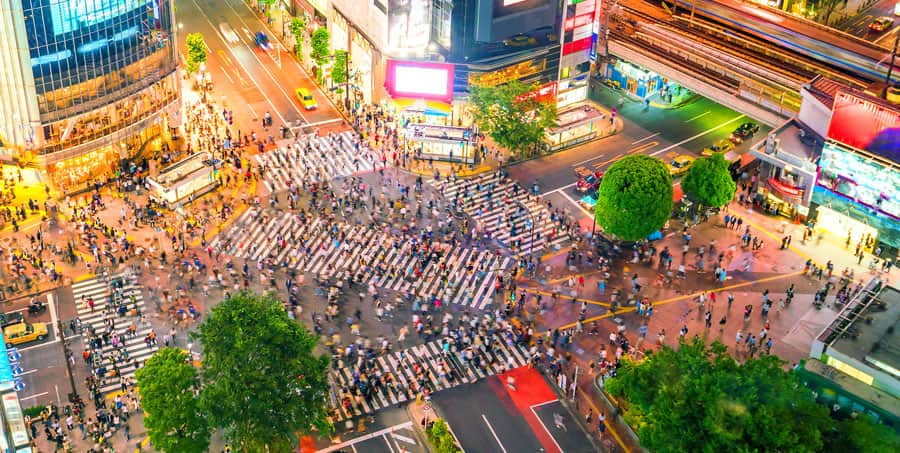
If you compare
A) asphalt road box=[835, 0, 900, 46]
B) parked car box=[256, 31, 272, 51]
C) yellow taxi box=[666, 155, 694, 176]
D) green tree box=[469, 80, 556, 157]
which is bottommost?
yellow taxi box=[666, 155, 694, 176]

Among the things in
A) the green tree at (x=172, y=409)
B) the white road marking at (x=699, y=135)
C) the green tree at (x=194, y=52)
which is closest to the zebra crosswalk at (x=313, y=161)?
the green tree at (x=194, y=52)

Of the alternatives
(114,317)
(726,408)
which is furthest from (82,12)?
(726,408)

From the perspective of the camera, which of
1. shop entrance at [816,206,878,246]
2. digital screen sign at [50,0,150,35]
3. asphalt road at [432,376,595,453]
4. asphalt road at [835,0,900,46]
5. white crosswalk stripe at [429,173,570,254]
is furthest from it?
asphalt road at [835,0,900,46]

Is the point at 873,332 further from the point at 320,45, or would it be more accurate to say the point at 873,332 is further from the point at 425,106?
the point at 320,45

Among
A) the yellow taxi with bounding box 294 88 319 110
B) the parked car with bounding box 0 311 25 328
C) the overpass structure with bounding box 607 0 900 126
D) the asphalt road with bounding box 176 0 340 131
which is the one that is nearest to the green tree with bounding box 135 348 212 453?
the parked car with bounding box 0 311 25 328

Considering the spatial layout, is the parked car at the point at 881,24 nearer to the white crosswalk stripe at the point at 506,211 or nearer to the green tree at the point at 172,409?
the white crosswalk stripe at the point at 506,211

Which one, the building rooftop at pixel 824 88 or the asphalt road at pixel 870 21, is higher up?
the building rooftop at pixel 824 88

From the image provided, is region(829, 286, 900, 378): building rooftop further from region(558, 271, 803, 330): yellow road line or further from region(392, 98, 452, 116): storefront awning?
region(392, 98, 452, 116): storefront awning
